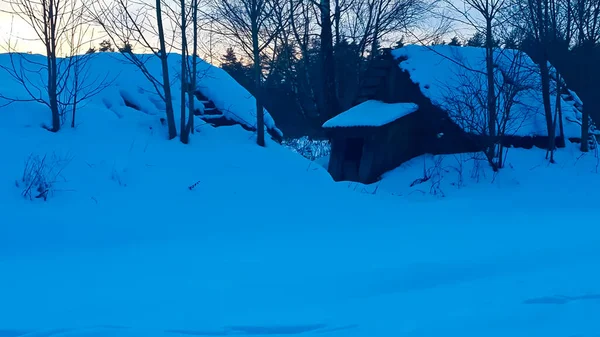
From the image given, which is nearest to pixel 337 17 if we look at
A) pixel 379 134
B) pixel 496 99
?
pixel 379 134

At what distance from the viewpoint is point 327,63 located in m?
19.8

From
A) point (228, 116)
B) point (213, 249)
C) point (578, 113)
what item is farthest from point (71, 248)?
point (578, 113)

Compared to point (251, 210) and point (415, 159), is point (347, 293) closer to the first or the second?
point (251, 210)

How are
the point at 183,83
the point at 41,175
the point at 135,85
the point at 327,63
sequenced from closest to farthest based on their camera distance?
the point at 41,175, the point at 183,83, the point at 135,85, the point at 327,63

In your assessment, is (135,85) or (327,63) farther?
(327,63)

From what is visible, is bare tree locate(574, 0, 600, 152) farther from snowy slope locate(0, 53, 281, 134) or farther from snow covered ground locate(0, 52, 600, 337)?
snowy slope locate(0, 53, 281, 134)

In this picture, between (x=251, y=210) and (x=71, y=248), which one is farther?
(x=251, y=210)

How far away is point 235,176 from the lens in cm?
1004

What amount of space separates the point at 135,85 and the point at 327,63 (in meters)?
8.60

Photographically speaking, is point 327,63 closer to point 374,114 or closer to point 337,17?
point 337,17

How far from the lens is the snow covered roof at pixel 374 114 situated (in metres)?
15.9

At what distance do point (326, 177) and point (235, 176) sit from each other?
1.78 metres

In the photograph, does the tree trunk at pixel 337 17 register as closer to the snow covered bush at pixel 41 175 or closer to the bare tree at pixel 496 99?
the bare tree at pixel 496 99

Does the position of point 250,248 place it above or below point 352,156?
below
